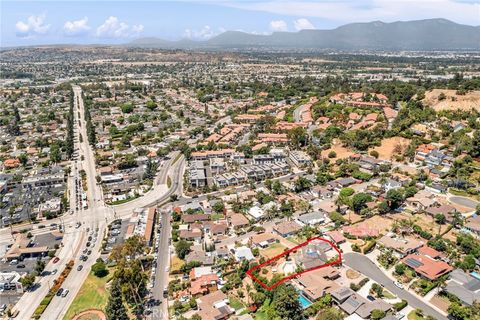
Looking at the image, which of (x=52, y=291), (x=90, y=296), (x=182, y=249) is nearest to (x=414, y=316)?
(x=182, y=249)

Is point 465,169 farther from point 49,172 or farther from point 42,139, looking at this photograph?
point 42,139

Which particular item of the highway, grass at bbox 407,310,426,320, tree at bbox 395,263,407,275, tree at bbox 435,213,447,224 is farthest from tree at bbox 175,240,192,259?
tree at bbox 435,213,447,224

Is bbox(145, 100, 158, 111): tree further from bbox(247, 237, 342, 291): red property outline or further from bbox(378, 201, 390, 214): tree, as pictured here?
bbox(247, 237, 342, 291): red property outline

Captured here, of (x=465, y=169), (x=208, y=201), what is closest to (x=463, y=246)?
(x=465, y=169)

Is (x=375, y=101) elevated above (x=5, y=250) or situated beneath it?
elevated above

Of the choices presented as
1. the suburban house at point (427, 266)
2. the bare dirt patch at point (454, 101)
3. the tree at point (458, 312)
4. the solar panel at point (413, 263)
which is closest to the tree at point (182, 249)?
the suburban house at point (427, 266)

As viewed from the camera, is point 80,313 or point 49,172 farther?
point 49,172

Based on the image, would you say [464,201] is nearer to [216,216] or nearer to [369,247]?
[369,247]
